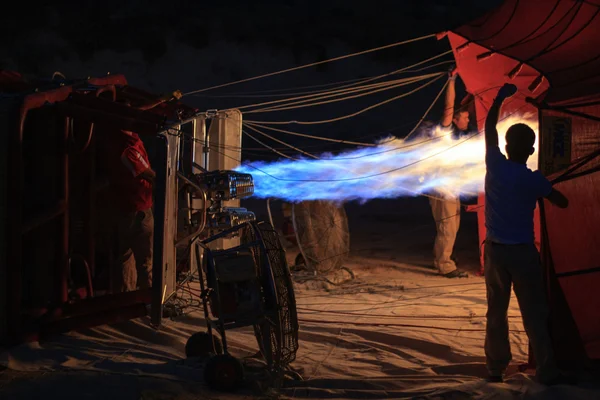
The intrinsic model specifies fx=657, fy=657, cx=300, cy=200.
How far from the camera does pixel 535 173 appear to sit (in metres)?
4.66

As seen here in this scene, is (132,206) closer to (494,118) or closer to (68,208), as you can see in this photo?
(68,208)

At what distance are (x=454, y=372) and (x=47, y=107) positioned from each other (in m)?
4.53

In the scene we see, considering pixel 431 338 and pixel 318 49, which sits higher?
pixel 318 49

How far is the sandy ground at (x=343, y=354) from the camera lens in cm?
477

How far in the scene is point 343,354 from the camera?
20.0ft

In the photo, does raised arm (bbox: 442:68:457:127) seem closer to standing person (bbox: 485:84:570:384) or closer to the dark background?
standing person (bbox: 485:84:570:384)

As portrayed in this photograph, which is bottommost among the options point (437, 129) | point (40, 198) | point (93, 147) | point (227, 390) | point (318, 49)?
point (227, 390)

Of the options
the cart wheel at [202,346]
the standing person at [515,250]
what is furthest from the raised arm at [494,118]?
the cart wheel at [202,346]

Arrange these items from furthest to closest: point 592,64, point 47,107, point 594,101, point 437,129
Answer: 1. point 437,129
2. point 47,107
3. point 592,64
4. point 594,101

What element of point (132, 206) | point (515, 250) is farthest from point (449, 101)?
point (515, 250)

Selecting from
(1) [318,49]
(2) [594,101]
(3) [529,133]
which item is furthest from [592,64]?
(1) [318,49]

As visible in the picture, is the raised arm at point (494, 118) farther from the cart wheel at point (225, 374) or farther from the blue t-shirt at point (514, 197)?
the cart wheel at point (225, 374)

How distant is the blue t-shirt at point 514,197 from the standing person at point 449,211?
5.47 m

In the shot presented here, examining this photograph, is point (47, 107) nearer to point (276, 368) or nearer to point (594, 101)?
point (276, 368)
